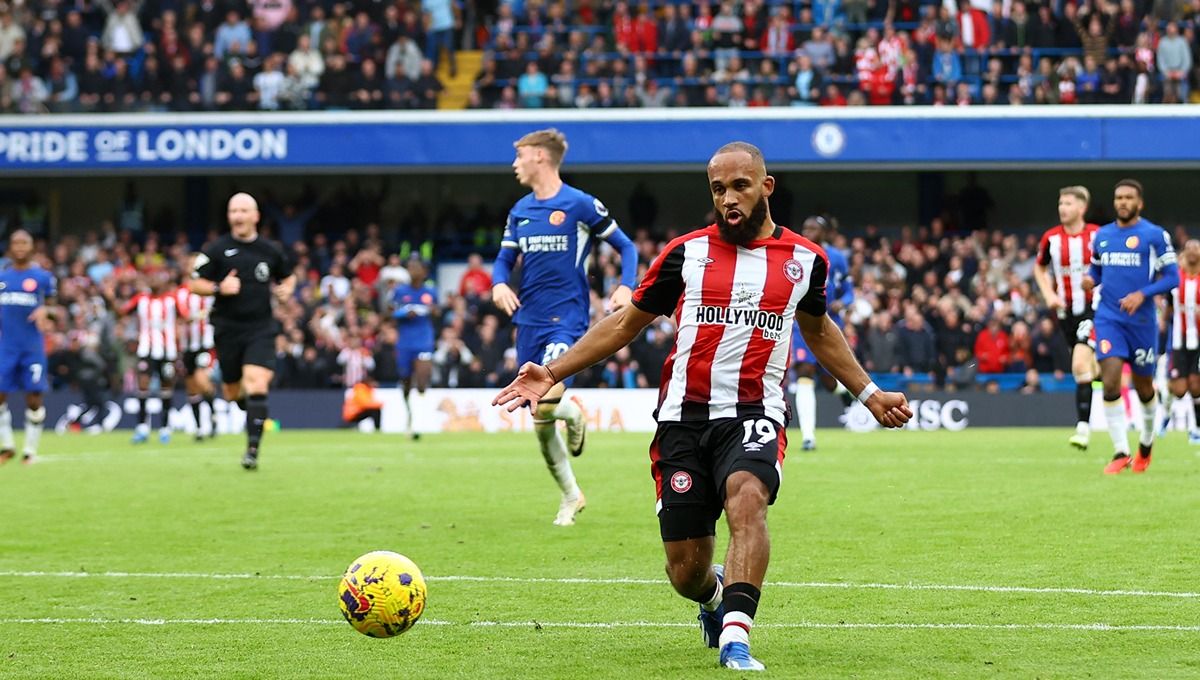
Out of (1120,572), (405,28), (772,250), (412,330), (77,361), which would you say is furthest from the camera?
(405,28)

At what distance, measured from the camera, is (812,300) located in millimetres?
6855

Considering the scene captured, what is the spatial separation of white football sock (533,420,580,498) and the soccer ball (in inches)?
184

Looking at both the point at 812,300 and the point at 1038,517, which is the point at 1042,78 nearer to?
the point at 1038,517

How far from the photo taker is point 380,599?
6809 millimetres

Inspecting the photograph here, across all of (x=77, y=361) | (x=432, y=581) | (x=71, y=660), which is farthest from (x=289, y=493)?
(x=77, y=361)

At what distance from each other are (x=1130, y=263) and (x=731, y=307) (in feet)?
29.5

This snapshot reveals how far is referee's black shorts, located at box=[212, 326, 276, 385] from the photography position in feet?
54.5

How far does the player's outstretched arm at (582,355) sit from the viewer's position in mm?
6543

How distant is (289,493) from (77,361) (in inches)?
642

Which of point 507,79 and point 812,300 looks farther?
point 507,79

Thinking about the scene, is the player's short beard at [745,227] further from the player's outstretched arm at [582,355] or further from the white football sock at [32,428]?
the white football sock at [32,428]

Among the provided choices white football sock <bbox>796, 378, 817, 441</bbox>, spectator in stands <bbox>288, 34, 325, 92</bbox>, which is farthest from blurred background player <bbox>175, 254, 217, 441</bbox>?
spectator in stands <bbox>288, 34, 325, 92</bbox>

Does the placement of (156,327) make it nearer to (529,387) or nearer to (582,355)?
(582,355)

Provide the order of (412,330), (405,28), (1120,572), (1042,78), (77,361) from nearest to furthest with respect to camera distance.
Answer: (1120,572)
(412,330)
(77,361)
(1042,78)
(405,28)
